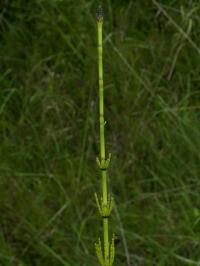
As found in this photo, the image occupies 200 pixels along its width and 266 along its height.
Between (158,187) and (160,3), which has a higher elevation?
(160,3)

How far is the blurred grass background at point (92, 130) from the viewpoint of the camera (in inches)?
111

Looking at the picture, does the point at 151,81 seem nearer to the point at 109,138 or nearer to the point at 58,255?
the point at 109,138

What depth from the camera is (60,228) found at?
9.50 ft

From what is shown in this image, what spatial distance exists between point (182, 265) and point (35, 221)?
0.59 metres

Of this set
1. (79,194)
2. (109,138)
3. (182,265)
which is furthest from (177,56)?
(182,265)

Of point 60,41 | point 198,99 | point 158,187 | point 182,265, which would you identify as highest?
point 60,41

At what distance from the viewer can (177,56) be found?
11.1 ft

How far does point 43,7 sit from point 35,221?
3.59 ft

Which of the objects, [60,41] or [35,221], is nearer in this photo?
[35,221]

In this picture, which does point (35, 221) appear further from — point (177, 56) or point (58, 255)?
point (177, 56)

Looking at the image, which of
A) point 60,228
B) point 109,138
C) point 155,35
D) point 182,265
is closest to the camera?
point 182,265

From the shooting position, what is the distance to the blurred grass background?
2820mm

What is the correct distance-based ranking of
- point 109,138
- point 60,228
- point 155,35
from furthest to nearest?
point 155,35 → point 109,138 → point 60,228

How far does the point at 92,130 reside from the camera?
3.22 metres
